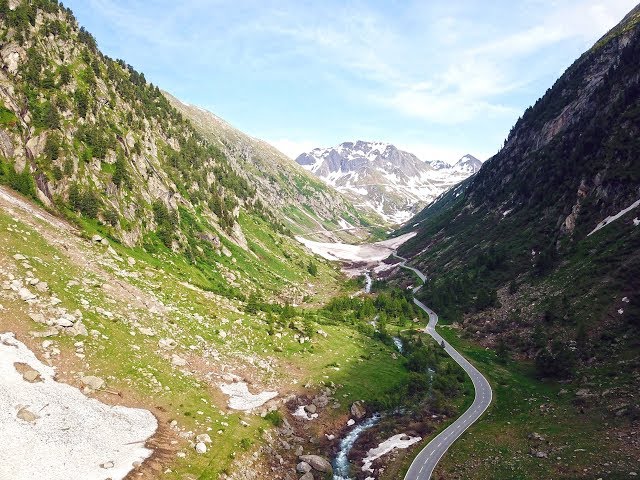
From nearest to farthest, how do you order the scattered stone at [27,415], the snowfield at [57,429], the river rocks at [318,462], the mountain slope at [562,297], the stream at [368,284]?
the snowfield at [57,429]
the scattered stone at [27,415]
the river rocks at [318,462]
the mountain slope at [562,297]
the stream at [368,284]

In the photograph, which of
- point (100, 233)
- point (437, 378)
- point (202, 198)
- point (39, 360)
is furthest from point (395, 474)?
point (202, 198)

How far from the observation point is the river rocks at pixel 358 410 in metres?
58.6

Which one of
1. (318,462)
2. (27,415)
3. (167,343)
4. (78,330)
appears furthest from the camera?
(167,343)

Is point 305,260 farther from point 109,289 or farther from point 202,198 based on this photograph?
point 109,289

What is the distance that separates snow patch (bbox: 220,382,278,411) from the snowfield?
1158 cm

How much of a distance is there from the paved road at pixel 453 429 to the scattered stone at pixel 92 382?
3367 centimetres

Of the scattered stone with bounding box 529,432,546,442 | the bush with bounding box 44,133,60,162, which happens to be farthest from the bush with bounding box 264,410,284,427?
the bush with bounding box 44,133,60,162

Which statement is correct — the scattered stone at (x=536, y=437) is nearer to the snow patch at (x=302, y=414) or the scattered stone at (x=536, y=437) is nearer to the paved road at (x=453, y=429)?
the paved road at (x=453, y=429)

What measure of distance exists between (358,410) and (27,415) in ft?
135

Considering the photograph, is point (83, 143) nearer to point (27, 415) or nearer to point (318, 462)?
point (27, 415)

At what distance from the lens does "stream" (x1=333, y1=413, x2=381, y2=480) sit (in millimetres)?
44938

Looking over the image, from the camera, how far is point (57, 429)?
3291cm

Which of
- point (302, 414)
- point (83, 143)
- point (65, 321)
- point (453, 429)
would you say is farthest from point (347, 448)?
point (83, 143)

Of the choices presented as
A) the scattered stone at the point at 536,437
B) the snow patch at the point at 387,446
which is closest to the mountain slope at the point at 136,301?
the snow patch at the point at 387,446
